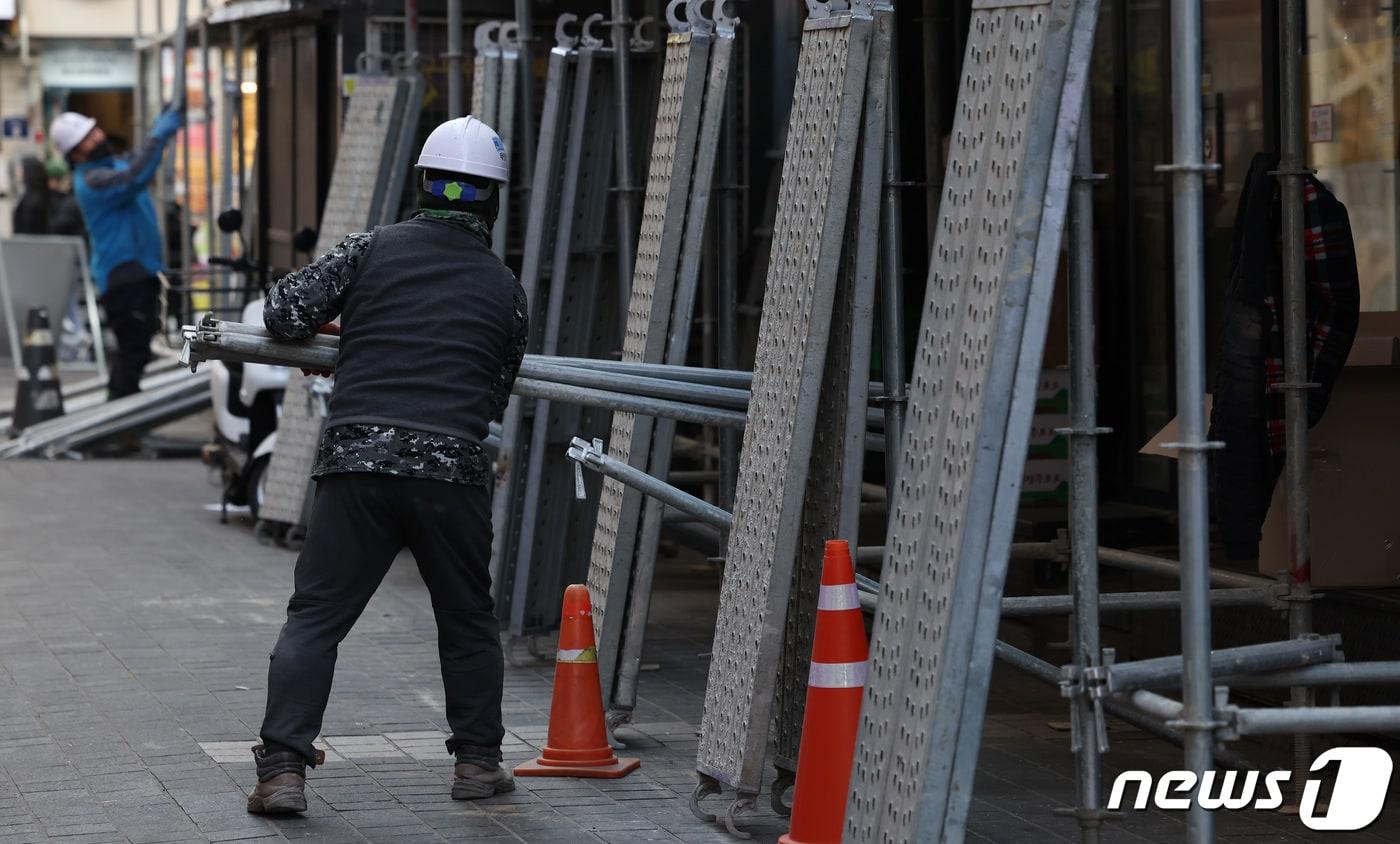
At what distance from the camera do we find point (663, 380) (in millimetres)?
6168

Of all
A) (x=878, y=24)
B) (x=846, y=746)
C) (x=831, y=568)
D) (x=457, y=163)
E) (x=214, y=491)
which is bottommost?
(x=214, y=491)

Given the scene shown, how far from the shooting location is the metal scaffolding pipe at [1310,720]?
13.3ft

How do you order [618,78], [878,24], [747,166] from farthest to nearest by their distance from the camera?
[747,166], [618,78], [878,24]

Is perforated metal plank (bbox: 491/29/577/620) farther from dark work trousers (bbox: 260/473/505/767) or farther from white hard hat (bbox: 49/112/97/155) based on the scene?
white hard hat (bbox: 49/112/97/155)

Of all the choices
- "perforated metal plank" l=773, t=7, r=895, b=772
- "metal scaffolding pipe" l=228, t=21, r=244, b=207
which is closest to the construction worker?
"perforated metal plank" l=773, t=7, r=895, b=772

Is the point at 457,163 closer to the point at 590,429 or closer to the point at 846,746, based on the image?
the point at 846,746

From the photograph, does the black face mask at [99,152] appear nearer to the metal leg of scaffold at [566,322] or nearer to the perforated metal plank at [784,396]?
the metal leg of scaffold at [566,322]

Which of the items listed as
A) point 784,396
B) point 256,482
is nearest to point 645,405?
point 784,396

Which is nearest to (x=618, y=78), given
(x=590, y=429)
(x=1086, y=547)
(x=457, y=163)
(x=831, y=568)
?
(x=590, y=429)

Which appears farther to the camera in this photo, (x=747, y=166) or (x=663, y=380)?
(x=747, y=166)

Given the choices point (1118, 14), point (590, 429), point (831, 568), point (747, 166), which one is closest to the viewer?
point (831, 568)

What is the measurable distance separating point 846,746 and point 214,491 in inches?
354

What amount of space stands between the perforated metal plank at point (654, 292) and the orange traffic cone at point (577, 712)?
0.58 meters

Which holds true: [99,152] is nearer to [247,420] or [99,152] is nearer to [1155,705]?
[247,420]
